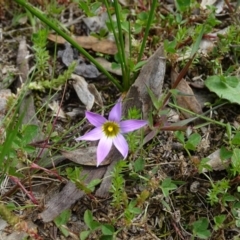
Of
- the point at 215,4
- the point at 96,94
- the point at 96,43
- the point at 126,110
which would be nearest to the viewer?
the point at 126,110

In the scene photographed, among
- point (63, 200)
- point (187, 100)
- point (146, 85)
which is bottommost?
point (63, 200)

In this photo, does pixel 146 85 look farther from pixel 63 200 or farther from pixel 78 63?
pixel 63 200

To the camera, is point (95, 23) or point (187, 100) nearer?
point (187, 100)

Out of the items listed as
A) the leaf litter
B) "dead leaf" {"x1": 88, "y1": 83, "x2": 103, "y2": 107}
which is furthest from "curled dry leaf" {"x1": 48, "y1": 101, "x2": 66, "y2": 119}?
"dead leaf" {"x1": 88, "y1": 83, "x2": 103, "y2": 107}

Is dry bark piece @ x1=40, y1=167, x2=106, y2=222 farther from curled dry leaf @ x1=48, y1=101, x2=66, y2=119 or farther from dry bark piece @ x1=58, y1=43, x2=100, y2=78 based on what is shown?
dry bark piece @ x1=58, y1=43, x2=100, y2=78

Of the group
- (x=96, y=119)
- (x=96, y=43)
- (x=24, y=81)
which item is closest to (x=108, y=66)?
(x=96, y=43)

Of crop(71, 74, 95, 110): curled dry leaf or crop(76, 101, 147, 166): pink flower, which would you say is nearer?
crop(76, 101, 147, 166): pink flower
